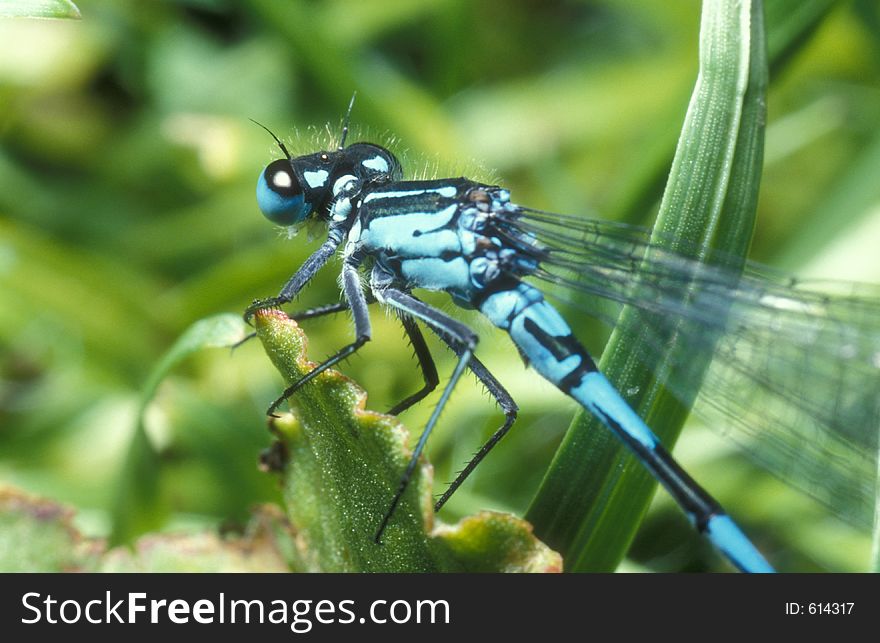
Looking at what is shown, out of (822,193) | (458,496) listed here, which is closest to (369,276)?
(458,496)

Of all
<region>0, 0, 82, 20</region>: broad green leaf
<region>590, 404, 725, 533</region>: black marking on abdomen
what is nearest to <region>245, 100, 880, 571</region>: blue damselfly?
<region>590, 404, 725, 533</region>: black marking on abdomen

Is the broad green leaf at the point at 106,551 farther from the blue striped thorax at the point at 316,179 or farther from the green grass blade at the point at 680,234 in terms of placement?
the blue striped thorax at the point at 316,179

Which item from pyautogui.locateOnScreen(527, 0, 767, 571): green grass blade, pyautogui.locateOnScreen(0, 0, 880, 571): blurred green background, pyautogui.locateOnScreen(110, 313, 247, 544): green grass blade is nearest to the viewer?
pyautogui.locateOnScreen(527, 0, 767, 571): green grass blade

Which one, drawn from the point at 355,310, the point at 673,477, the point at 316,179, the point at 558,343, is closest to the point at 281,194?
the point at 316,179

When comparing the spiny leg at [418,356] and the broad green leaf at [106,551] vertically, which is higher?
the spiny leg at [418,356]

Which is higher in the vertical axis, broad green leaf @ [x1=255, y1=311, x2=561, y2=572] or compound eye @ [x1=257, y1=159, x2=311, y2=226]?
compound eye @ [x1=257, y1=159, x2=311, y2=226]

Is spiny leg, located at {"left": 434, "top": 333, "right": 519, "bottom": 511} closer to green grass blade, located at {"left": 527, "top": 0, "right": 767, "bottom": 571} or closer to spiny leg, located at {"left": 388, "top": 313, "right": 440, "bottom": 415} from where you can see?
spiny leg, located at {"left": 388, "top": 313, "right": 440, "bottom": 415}

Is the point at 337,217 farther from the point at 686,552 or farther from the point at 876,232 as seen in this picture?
the point at 876,232

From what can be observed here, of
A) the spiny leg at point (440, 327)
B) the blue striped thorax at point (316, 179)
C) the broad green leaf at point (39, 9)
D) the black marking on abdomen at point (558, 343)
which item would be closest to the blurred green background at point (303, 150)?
the blue striped thorax at point (316, 179)
